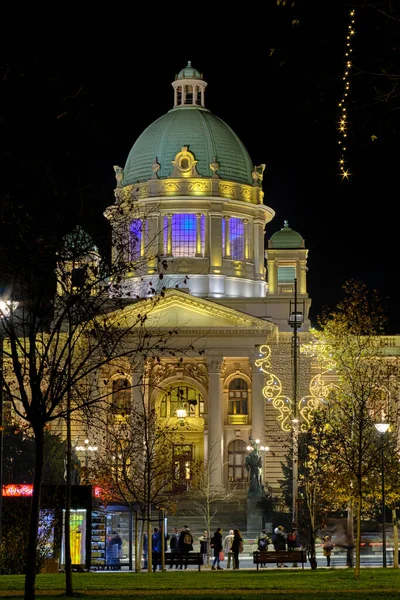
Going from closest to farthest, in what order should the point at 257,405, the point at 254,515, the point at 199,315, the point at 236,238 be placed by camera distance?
1. the point at 254,515
2. the point at 199,315
3. the point at 257,405
4. the point at 236,238

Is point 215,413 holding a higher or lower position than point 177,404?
lower

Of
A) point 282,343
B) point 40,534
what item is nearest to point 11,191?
point 40,534

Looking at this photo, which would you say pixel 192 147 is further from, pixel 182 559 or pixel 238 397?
pixel 182 559

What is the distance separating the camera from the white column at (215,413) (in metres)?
95.2

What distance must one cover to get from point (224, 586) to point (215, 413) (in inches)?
2509

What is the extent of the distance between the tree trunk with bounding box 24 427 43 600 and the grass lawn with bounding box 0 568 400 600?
5.83 feet

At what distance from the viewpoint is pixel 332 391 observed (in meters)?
59.3

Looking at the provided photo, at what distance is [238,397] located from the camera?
106 m

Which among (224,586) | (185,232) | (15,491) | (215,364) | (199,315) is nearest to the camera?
(224,586)

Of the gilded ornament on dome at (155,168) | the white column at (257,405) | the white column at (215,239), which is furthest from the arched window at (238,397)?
the gilded ornament on dome at (155,168)

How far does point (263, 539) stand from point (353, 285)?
40.0ft

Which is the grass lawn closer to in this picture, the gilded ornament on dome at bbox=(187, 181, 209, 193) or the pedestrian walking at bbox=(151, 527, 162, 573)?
the pedestrian walking at bbox=(151, 527, 162, 573)

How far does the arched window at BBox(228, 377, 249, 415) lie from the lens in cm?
10569

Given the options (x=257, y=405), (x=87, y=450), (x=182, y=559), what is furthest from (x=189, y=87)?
(x=182, y=559)
